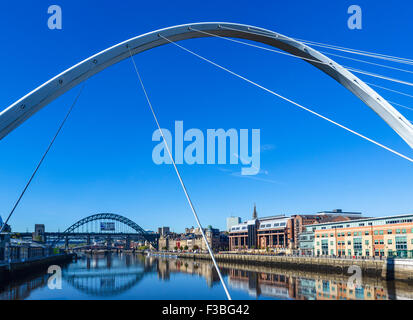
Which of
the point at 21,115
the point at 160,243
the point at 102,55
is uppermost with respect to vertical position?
the point at 102,55

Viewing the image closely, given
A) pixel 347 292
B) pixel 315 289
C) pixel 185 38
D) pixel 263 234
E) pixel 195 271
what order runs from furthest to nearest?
1. pixel 263 234
2. pixel 195 271
3. pixel 315 289
4. pixel 347 292
5. pixel 185 38

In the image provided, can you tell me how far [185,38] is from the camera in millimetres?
12906

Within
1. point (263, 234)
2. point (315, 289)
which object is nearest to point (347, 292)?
point (315, 289)

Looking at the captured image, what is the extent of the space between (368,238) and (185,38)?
4650 cm

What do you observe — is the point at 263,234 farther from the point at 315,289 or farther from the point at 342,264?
the point at 315,289

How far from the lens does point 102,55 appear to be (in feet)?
33.4

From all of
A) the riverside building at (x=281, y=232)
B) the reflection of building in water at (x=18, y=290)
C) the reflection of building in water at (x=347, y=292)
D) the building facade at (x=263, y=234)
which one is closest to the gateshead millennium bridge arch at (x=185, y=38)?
the reflection of building in water at (x=347, y=292)

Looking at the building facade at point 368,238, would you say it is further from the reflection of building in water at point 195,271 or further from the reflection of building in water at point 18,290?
the reflection of building in water at point 18,290
